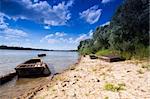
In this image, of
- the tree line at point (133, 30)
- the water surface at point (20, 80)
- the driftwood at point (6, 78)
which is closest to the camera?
the water surface at point (20, 80)

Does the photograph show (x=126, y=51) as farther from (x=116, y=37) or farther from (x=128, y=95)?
(x=128, y=95)

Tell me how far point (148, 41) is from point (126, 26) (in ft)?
14.1

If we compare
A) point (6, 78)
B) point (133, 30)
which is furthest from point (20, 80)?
point (133, 30)

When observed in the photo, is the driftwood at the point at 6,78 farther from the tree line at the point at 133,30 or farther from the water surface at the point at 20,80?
the tree line at the point at 133,30

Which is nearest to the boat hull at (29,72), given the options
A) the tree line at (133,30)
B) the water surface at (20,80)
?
the water surface at (20,80)

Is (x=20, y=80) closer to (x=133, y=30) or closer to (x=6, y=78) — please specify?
(x=6, y=78)

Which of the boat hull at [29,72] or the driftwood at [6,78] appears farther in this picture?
the boat hull at [29,72]

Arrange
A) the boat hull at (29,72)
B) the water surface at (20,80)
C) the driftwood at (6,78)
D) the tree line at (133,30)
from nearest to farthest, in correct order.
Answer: the water surface at (20,80) < the driftwood at (6,78) < the boat hull at (29,72) < the tree line at (133,30)

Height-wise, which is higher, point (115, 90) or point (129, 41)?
point (129, 41)

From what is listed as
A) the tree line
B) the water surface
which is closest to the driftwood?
the water surface

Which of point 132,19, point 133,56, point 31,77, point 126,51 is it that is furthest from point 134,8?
point 31,77

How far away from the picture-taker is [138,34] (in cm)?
2497

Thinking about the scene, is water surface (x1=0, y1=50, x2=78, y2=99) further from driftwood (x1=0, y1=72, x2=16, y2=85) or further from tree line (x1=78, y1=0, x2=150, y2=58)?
tree line (x1=78, y1=0, x2=150, y2=58)

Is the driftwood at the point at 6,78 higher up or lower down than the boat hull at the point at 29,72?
lower down
